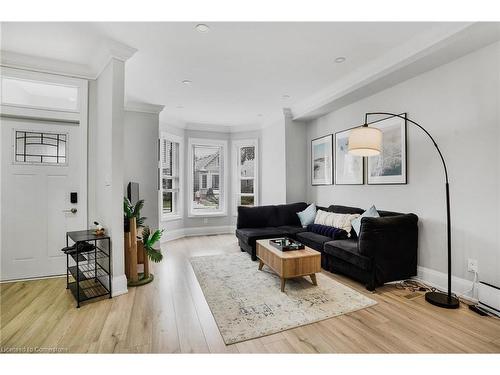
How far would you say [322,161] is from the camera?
→ 495 cm

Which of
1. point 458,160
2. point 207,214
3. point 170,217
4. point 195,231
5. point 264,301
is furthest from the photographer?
point 207,214

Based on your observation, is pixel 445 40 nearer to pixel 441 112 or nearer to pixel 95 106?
pixel 441 112

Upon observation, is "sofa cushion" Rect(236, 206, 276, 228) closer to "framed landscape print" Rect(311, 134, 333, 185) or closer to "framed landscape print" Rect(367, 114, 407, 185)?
"framed landscape print" Rect(311, 134, 333, 185)

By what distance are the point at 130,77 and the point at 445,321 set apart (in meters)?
4.67

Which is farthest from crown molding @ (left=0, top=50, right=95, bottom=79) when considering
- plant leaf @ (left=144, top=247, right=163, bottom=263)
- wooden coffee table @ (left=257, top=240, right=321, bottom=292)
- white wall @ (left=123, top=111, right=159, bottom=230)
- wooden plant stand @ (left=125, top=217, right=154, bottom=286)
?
wooden coffee table @ (left=257, top=240, right=321, bottom=292)

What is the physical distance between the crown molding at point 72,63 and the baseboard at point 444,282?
4.35 meters

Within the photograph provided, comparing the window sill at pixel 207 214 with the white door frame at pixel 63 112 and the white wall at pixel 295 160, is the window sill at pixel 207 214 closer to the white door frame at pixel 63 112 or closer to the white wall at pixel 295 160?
the white wall at pixel 295 160

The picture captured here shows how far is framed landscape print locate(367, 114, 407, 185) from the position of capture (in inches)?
130

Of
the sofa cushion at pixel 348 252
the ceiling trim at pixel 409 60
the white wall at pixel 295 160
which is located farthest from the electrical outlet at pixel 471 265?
the white wall at pixel 295 160

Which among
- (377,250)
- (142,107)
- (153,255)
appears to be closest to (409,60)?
(377,250)

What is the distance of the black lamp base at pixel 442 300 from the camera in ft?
7.94

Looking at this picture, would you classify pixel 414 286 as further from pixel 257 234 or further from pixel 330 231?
pixel 257 234

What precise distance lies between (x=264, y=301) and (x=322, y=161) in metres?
3.19

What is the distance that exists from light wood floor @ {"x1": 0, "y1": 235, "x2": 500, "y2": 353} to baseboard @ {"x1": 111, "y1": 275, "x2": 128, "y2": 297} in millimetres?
82
